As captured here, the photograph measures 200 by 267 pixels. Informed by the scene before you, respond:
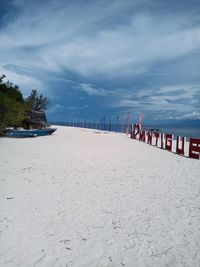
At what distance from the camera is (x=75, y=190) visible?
22.2 ft

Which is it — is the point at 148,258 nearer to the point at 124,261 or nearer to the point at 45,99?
the point at 124,261

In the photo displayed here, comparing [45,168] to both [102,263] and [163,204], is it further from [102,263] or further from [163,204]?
[102,263]

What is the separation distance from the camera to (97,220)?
484 centimetres

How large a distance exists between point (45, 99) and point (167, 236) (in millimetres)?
73967

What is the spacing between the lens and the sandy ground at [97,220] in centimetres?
362

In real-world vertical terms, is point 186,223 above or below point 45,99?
below

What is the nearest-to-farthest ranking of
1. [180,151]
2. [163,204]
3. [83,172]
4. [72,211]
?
[72,211] → [163,204] → [83,172] → [180,151]

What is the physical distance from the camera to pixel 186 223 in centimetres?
477

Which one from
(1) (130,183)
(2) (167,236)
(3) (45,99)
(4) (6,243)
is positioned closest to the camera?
(4) (6,243)

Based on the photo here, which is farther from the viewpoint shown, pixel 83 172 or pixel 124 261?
pixel 83 172

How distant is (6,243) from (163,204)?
3889 mm

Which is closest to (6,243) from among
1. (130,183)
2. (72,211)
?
(72,211)

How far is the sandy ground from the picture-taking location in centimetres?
362

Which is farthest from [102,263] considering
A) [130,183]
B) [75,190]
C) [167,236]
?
[130,183]
